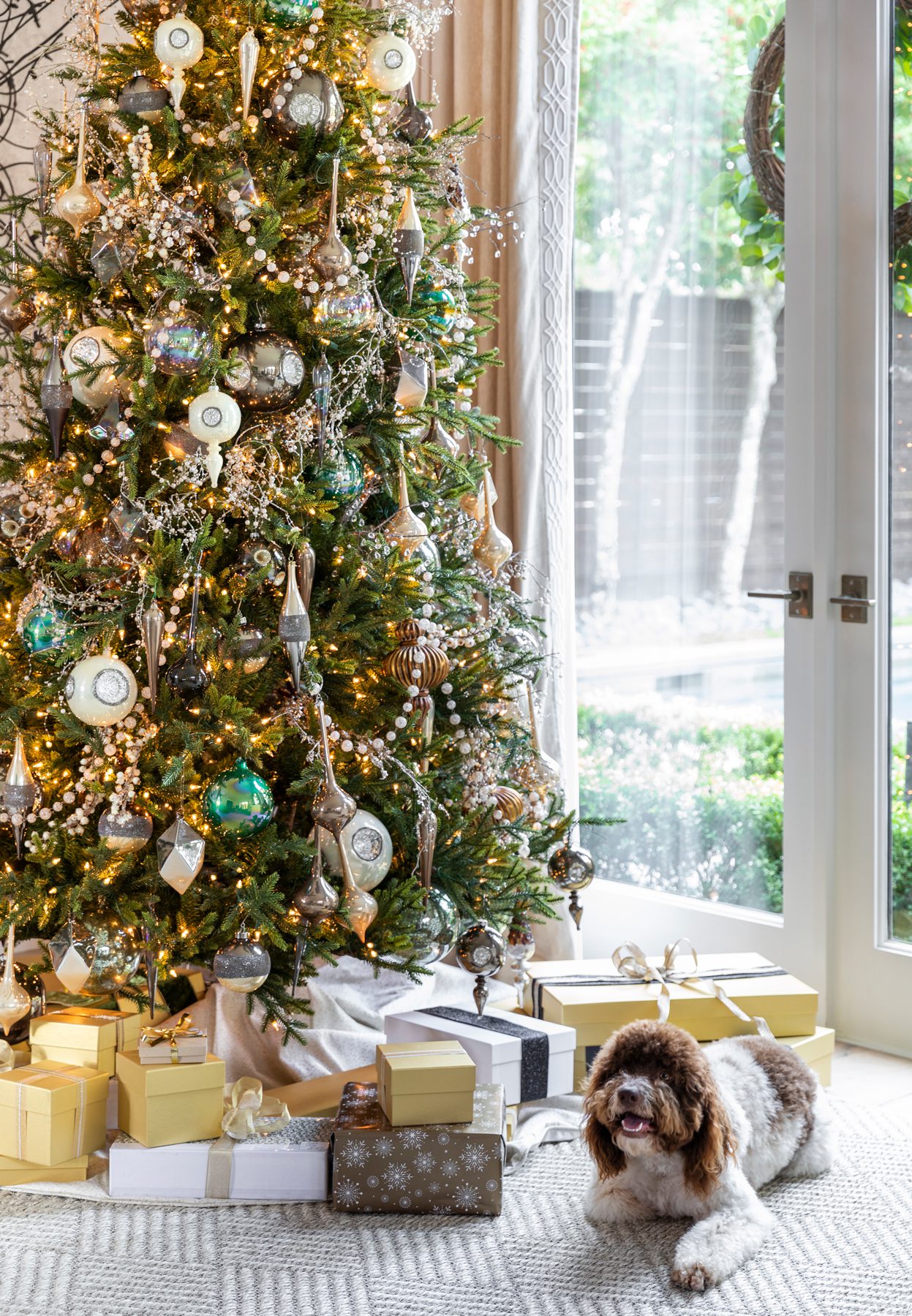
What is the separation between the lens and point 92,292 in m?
2.04

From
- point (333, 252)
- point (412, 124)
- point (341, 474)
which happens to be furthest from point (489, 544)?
point (412, 124)

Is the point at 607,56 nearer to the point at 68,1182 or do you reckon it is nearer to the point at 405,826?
the point at 405,826

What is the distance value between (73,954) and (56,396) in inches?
32.9

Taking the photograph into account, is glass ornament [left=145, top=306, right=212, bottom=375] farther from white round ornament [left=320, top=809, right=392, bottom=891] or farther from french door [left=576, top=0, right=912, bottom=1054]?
french door [left=576, top=0, right=912, bottom=1054]

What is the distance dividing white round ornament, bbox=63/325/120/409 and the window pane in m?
1.36

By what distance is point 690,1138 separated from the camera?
1.67m

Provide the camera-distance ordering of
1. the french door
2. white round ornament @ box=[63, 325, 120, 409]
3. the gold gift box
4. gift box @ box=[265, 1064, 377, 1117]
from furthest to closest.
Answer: the french door < gift box @ box=[265, 1064, 377, 1117] < white round ornament @ box=[63, 325, 120, 409] < the gold gift box

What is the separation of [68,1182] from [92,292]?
1.34m

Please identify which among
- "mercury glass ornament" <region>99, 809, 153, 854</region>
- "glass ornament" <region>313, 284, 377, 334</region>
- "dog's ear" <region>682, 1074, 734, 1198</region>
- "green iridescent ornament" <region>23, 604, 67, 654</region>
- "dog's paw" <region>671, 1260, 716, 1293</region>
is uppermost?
"glass ornament" <region>313, 284, 377, 334</region>

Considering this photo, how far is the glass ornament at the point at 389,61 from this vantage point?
2033 millimetres

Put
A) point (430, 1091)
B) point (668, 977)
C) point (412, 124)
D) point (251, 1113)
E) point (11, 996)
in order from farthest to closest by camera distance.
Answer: point (668, 977) < point (412, 124) < point (11, 996) < point (251, 1113) < point (430, 1091)

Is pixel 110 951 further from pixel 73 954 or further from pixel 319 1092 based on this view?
pixel 319 1092

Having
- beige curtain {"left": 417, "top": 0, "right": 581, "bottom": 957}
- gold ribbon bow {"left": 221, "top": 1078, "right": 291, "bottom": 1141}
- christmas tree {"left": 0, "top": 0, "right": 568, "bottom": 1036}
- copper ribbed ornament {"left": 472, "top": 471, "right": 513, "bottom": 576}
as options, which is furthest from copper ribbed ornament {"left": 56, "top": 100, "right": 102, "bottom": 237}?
gold ribbon bow {"left": 221, "top": 1078, "right": 291, "bottom": 1141}

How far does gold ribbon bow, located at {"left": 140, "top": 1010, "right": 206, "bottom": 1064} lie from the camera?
1862 mm
